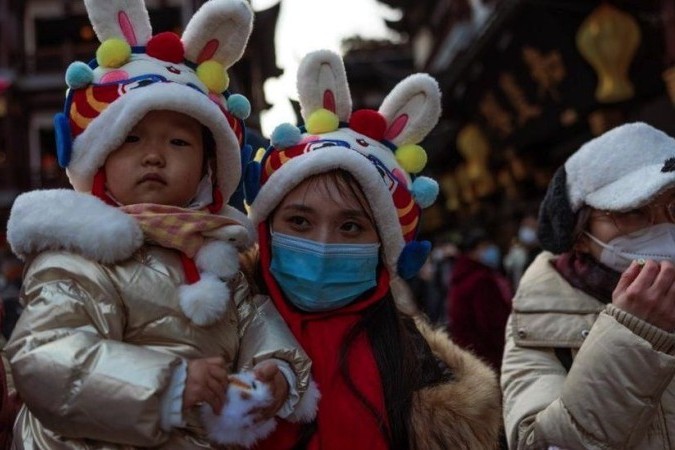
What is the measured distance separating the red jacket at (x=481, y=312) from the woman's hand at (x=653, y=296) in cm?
276

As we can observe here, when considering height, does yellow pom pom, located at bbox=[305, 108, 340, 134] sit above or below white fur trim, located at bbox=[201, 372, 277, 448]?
above

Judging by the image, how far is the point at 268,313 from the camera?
2125 millimetres

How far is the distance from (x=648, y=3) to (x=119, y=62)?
19.7 feet

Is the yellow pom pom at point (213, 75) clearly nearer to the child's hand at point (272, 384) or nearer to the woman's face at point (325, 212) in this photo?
the woman's face at point (325, 212)

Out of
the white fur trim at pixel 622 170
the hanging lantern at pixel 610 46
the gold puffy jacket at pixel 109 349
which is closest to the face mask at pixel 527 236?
the hanging lantern at pixel 610 46

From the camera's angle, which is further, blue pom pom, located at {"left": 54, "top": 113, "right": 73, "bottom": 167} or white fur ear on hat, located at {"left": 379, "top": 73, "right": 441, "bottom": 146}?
white fur ear on hat, located at {"left": 379, "top": 73, "right": 441, "bottom": 146}

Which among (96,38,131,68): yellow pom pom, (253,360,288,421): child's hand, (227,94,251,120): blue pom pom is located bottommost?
(253,360,288,421): child's hand

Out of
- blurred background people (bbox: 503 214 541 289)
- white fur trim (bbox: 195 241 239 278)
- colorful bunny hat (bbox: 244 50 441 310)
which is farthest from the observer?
blurred background people (bbox: 503 214 541 289)

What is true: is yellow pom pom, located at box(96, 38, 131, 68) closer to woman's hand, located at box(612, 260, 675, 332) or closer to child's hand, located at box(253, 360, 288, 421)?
child's hand, located at box(253, 360, 288, 421)

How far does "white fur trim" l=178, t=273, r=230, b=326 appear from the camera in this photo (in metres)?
1.83

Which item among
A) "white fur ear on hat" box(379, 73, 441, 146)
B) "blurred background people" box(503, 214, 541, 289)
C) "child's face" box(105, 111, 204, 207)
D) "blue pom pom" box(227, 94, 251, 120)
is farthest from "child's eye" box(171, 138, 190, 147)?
"blurred background people" box(503, 214, 541, 289)

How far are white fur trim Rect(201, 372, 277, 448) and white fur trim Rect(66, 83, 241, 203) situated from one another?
0.67 meters

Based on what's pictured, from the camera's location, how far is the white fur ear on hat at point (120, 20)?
2143 millimetres

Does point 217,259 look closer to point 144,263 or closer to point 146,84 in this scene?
point 144,263
